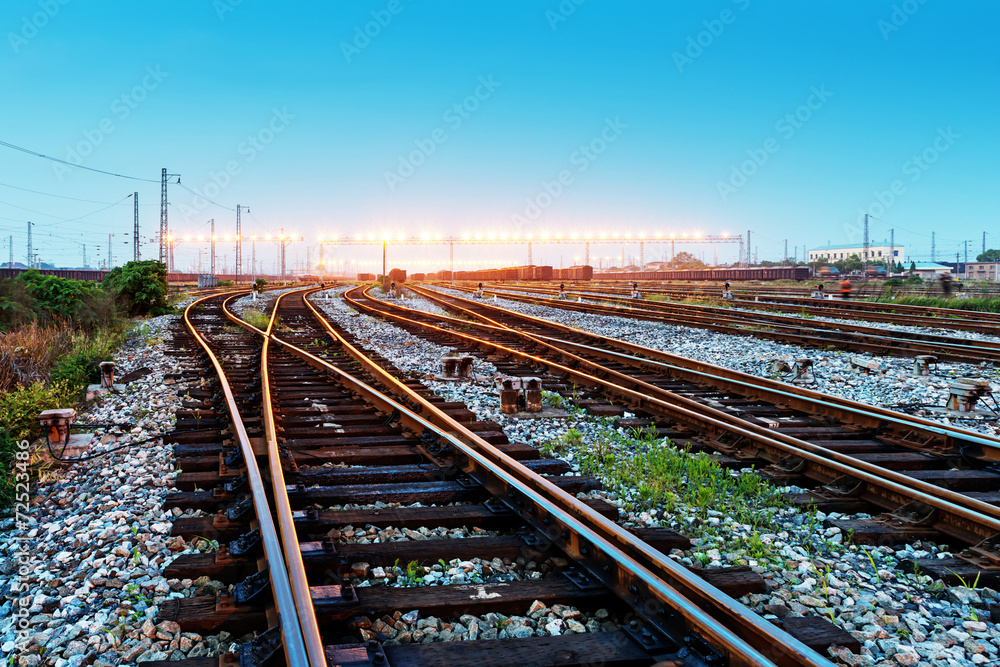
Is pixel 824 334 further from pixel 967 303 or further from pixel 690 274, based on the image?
pixel 690 274

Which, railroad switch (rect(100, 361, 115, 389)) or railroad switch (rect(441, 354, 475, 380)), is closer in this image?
railroad switch (rect(100, 361, 115, 389))

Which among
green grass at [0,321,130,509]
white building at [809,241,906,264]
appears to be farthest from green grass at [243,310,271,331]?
white building at [809,241,906,264]

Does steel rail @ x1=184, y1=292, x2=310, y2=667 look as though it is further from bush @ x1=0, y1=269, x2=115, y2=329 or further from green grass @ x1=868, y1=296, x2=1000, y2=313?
green grass @ x1=868, y1=296, x2=1000, y2=313

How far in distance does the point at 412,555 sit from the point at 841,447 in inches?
160

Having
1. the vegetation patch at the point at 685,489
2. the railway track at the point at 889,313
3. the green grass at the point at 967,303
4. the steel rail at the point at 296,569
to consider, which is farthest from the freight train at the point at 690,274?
the steel rail at the point at 296,569

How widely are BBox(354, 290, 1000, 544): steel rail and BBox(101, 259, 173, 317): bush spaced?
55.9 feet

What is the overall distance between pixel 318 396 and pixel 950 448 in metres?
6.32

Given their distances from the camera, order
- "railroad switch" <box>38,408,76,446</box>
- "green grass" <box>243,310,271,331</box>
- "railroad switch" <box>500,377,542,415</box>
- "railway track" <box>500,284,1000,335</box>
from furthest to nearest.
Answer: "green grass" <box>243,310,271,331</box> → "railway track" <box>500,284,1000,335</box> → "railroad switch" <box>500,377,542,415</box> → "railroad switch" <box>38,408,76,446</box>

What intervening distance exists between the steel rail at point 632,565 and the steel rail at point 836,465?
2036mm

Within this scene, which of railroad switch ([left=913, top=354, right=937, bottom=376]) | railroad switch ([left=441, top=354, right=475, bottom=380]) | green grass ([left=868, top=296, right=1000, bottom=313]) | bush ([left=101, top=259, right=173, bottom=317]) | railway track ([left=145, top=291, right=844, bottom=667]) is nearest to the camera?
railway track ([left=145, top=291, right=844, bottom=667])

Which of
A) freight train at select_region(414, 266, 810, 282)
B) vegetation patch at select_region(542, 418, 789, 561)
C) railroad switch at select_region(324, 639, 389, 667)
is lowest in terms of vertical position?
railroad switch at select_region(324, 639, 389, 667)

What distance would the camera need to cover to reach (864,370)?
33.4 feet

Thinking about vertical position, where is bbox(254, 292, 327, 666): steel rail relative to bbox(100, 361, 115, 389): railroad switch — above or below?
below

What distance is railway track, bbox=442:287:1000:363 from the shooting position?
1128 cm
